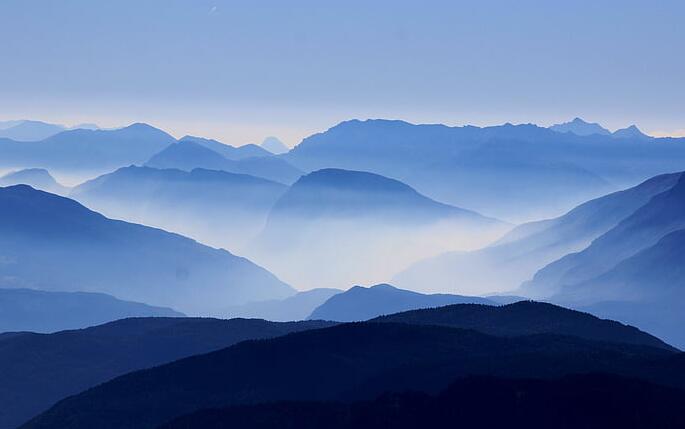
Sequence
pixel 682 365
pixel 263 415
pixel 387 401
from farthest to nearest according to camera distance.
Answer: pixel 682 365 → pixel 263 415 → pixel 387 401

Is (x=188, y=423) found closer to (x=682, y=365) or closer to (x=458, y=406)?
(x=458, y=406)

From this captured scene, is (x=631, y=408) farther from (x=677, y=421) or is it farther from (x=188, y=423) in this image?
(x=188, y=423)

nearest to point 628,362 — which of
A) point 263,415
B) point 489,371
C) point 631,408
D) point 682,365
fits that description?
point 682,365

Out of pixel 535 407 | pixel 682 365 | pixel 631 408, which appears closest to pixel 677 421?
pixel 631 408

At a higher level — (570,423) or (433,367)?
(433,367)

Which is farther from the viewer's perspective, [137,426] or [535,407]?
[137,426]

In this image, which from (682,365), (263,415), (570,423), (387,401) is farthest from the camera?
(682,365)
